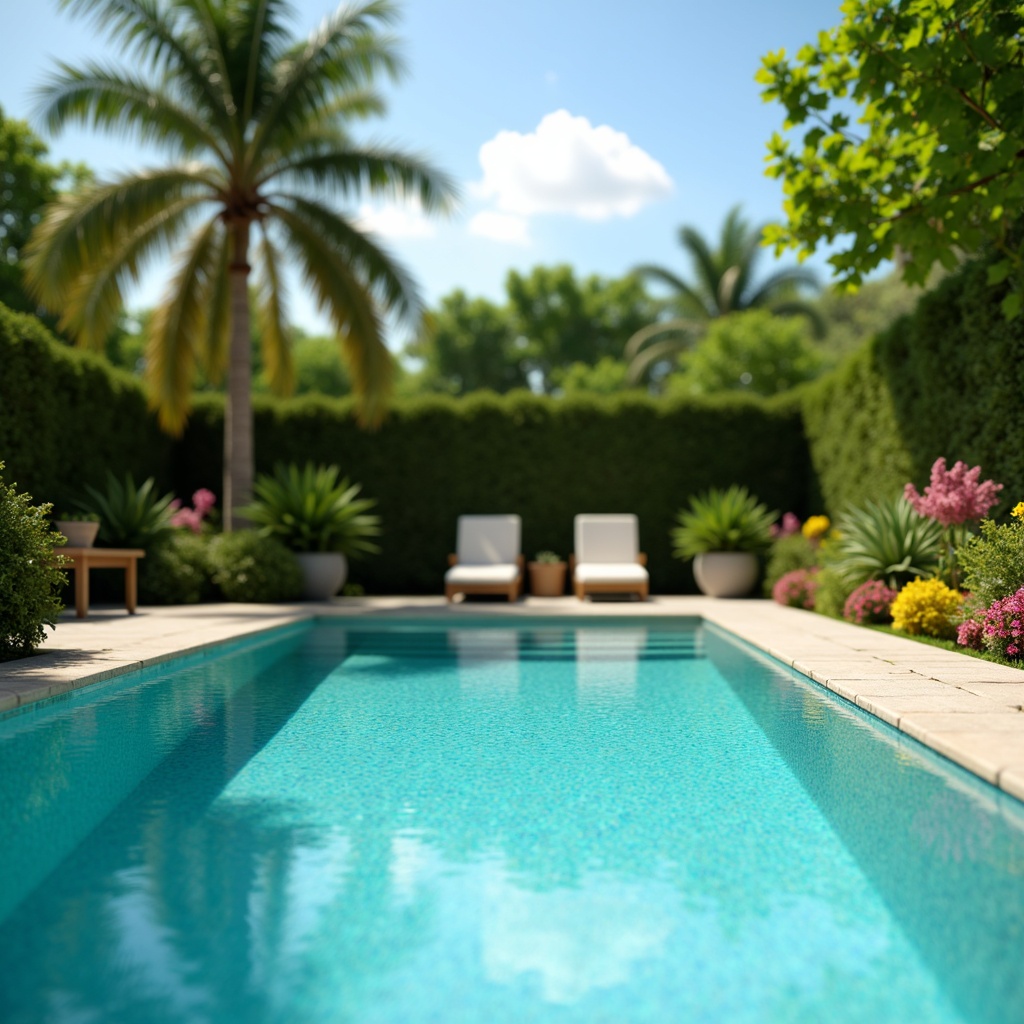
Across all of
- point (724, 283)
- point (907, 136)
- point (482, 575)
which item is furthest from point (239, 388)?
point (724, 283)

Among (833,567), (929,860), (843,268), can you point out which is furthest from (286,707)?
(833,567)

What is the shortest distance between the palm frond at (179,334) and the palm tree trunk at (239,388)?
481 millimetres

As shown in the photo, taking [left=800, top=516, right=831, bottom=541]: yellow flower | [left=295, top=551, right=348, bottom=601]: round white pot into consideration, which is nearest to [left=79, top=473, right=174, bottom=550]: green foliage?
[left=295, top=551, right=348, bottom=601]: round white pot

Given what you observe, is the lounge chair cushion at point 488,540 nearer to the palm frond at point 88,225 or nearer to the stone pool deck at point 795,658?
the stone pool deck at point 795,658

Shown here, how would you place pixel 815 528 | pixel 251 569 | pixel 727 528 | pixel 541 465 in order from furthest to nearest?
pixel 541 465 → pixel 727 528 → pixel 815 528 → pixel 251 569

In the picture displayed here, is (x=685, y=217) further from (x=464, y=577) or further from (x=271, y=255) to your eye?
(x=464, y=577)

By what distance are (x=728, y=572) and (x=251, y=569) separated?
20.8 feet

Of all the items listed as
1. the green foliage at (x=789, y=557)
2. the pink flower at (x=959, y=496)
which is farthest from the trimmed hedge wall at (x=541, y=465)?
the pink flower at (x=959, y=496)

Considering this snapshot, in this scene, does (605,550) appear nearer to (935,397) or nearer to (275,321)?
(935,397)

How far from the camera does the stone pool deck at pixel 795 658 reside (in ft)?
12.6

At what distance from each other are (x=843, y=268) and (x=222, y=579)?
26.2 ft

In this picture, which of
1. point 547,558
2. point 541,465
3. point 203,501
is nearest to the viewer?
point 203,501

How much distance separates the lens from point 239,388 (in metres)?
12.6

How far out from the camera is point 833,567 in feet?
31.0
